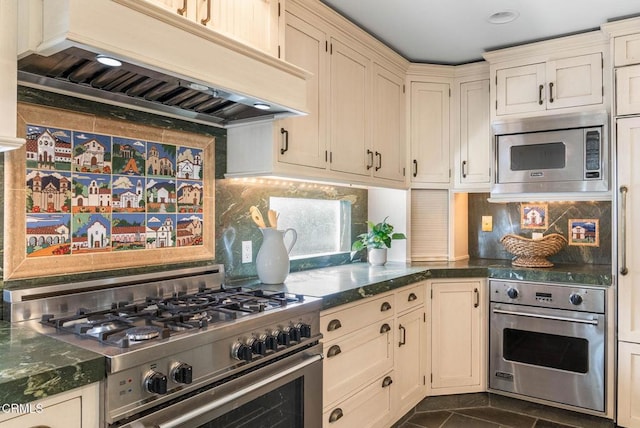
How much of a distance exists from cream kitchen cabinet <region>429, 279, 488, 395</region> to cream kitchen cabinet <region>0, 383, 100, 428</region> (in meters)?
2.34

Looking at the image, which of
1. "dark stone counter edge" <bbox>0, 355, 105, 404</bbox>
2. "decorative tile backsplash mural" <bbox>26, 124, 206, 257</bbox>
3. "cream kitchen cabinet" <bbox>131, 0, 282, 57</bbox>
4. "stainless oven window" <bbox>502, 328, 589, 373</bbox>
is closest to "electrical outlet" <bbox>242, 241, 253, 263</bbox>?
"decorative tile backsplash mural" <bbox>26, 124, 206, 257</bbox>

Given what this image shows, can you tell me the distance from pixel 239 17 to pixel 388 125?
1.55 m

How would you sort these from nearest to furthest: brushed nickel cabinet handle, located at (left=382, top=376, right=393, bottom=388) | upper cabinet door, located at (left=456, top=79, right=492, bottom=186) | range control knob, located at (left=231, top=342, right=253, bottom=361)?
range control knob, located at (left=231, top=342, right=253, bottom=361) < brushed nickel cabinet handle, located at (left=382, top=376, right=393, bottom=388) < upper cabinet door, located at (left=456, top=79, right=492, bottom=186)

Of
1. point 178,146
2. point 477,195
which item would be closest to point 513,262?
point 477,195

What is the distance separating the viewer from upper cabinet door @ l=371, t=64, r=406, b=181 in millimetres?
2998

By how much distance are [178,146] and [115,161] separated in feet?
1.05

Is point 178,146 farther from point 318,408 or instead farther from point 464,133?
point 464,133

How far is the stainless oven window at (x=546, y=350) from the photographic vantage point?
2766 mm

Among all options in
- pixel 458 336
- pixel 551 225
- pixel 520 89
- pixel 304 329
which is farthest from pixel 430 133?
pixel 304 329

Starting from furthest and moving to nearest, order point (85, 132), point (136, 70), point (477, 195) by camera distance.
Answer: point (477, 195)
point (85, 132)
point (136, 70)

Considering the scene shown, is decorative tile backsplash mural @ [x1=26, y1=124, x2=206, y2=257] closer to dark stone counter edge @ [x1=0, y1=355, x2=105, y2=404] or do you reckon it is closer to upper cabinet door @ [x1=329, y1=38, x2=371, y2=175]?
dark stone counter edge @ [x1=0, y1=355, x2=105, y2=404]

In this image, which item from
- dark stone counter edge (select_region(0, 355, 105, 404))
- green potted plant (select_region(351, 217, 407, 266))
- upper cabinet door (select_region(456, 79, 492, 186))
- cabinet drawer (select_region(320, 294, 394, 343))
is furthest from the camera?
upper cabinet door (select_region(456, 79, 492, 186))

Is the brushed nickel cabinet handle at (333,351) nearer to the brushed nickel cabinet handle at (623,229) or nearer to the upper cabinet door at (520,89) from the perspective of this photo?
the brushed nickel cabinet handle at (623,229)

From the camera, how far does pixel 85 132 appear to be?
1.75 meters
